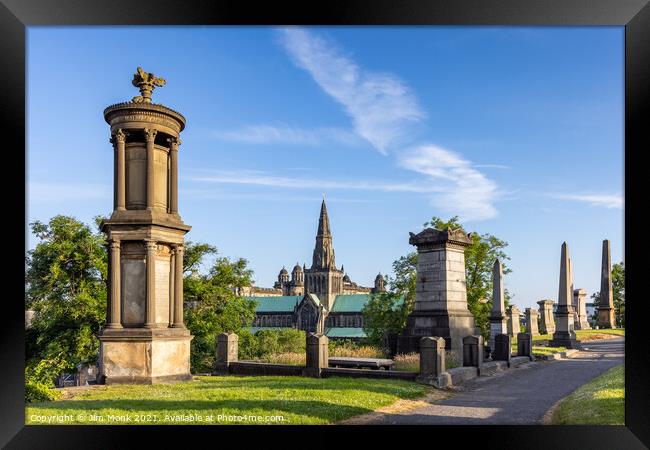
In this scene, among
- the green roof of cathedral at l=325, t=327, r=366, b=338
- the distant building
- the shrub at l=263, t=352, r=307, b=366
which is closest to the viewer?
the shrub at l=263, t=352, r=307, b=366

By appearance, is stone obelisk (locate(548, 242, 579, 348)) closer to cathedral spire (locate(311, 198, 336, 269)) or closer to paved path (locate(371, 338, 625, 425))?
paved path (locate(371, 338, 625, 425))

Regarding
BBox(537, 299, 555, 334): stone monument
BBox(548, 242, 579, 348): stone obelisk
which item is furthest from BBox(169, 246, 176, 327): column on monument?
BBox(537, 299, 555, 334): stone monument

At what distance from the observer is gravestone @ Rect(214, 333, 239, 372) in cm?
1667

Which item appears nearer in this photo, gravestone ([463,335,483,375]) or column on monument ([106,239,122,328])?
column on monument ([106,239,122,328])

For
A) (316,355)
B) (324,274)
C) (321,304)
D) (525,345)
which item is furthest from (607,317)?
(324,274)

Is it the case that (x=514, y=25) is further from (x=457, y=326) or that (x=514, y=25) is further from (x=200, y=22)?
(x=457, y=326)

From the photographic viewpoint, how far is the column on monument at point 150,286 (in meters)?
12.7

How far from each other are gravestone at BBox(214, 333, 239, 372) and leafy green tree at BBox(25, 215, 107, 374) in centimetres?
576

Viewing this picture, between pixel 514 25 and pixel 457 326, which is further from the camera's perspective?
pixel 457 326

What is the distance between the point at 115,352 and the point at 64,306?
9.25m

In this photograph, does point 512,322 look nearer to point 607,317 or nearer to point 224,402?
point 607,317

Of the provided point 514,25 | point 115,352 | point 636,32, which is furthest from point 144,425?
point 636,32

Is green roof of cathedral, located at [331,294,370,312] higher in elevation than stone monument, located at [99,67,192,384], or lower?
lower

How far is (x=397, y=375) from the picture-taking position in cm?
1400
